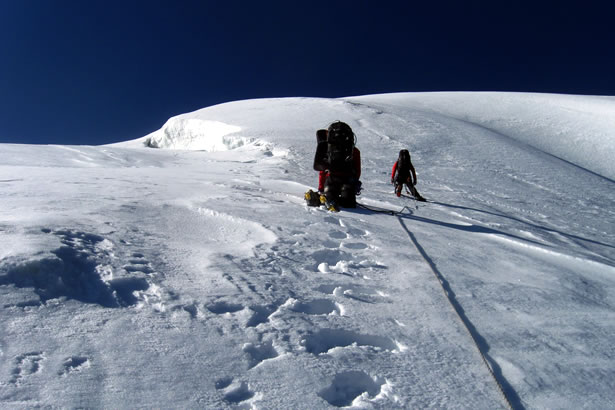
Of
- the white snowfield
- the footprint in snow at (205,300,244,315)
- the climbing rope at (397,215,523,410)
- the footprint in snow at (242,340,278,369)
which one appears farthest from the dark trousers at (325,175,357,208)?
the footprint in snow at (242,340,278,369)

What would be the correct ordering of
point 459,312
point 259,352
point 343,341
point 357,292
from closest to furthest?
point 259,352 < point 343,341 < point 459,312 < point 357,292

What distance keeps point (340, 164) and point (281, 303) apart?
3837 millimetres

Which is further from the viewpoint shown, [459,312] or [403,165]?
[403,165]

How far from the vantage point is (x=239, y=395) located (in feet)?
6.41

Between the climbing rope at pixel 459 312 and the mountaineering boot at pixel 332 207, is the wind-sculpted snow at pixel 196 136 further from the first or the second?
the climbing rope at pixel 459 312

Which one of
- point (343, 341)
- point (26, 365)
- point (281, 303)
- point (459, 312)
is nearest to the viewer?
point (26, 365)

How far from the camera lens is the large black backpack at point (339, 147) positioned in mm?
6285

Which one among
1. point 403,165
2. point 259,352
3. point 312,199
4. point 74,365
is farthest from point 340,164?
point 74,365

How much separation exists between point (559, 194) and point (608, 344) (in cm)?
922

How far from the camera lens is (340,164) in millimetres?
6359

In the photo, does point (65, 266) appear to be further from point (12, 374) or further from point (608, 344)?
point (608, 344)

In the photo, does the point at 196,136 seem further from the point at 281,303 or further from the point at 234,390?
the point at 234,390

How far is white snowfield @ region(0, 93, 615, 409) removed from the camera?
2018 mm

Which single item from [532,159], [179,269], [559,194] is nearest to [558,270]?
Answer: [179,269]
